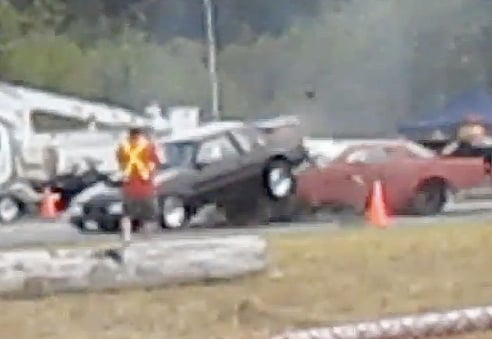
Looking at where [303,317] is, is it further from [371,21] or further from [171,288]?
[371,21]

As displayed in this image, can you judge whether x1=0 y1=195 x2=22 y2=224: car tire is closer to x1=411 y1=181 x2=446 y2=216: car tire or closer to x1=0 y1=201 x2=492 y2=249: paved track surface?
x1=0 y1=201 x2=492 y2=249: paved track surface

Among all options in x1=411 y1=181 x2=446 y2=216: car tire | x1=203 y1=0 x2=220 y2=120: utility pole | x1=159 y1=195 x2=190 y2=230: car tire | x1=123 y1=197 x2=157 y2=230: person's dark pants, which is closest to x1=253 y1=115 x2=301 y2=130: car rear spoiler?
x1=203 y1=0 x2=220 y2=120: utility pole

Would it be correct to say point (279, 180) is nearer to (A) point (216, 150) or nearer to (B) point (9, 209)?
(A) point (216, 150)


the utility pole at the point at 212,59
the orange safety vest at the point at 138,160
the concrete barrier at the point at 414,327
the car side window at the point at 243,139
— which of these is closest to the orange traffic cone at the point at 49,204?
the orange safety vest at the point at 138,160

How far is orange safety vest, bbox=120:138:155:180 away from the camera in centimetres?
1636

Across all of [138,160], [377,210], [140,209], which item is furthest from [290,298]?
[377,210]

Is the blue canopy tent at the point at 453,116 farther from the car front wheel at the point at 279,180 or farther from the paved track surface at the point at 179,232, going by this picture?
the car front wheel at the point at 279,180

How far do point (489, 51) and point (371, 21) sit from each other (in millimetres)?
1573

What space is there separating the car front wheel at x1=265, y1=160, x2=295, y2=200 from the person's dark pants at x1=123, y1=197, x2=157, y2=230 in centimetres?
171

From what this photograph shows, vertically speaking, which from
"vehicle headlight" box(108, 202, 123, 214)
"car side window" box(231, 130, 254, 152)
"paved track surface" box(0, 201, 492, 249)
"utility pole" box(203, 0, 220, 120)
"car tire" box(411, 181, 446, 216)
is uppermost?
"utility pole" box(203, 0, 220, 120)

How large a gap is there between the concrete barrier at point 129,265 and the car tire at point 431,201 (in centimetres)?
520

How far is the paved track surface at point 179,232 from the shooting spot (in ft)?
55.5

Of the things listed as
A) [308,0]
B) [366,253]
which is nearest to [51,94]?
[308,0]

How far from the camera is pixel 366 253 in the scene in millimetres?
14984
